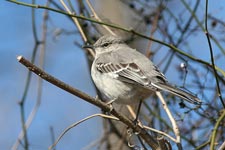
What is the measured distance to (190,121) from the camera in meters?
3.70

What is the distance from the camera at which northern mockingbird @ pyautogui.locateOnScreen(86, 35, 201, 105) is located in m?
3.25

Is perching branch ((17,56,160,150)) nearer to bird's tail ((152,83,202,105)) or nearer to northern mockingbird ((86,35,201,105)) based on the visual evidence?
bird's tail ((152,83,202,105))

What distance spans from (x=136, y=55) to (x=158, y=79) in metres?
0.43

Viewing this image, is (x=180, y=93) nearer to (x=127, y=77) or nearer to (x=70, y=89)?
(x=127, y=77)

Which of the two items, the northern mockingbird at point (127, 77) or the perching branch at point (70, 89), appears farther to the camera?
the northern mockingbird at point (127, 77)

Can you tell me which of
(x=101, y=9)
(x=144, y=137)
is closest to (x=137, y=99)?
(x=144, y=137)

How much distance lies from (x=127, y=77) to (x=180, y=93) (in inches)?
23.2

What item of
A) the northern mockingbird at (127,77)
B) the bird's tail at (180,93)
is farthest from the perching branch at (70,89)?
the northern mockingbird at (127,77)

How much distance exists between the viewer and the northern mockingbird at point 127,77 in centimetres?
325

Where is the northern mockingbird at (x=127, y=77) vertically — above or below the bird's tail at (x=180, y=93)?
above

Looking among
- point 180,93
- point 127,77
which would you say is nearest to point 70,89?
point 180,93

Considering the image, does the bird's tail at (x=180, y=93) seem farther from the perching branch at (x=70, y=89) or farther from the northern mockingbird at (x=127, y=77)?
the perching branch at (x=70, y=89)

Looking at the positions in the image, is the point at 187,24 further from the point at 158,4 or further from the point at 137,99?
the point at 137,99

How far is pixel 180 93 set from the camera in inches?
112
